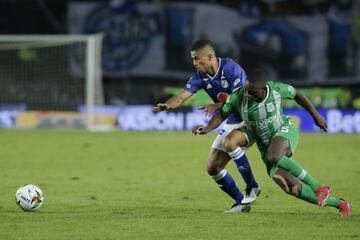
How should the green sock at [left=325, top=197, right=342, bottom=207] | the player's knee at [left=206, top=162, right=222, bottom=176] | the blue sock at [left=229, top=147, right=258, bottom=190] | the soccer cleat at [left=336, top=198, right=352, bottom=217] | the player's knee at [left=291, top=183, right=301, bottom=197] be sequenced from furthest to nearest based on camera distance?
1. the player's knee at [left=206, top=162, right=222, bottom=176]
2. the blue sock at [left=229, top=147, right=258, bottom=190]
3. the soccer cleat at [left=336, top=198, right=352, bottom=217]
4. the green sock at [left=325, top=197, right=342, bottom=207]
5. the player's knee at [left=291, top=183, right=301, bottom=197]

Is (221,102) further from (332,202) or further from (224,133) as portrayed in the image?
(332,202)

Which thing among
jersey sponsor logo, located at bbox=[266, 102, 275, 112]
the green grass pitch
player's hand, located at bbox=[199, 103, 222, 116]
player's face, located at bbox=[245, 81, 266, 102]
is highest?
player's face, located at bbox=[245, 81, 266, 102]

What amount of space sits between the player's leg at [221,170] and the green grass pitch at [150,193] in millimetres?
288

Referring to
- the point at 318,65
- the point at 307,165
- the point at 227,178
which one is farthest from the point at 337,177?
the point at 318,65

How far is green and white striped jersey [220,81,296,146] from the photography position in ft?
31.7

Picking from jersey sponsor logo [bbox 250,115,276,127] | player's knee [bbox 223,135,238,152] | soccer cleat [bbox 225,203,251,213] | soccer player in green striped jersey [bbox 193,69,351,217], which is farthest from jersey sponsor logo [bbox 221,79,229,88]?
soccer cleat [bbox 225,203,251,213]

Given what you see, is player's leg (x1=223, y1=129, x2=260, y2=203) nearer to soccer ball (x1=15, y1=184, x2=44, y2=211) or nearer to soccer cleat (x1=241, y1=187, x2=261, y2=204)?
soccer cleat (x1=241, y1=187, x2=261, y2=204)

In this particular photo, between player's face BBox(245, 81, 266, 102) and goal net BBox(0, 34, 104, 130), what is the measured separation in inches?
745

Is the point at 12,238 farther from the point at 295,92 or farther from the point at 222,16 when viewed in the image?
the point at 222,16

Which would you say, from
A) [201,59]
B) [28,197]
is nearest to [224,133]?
[201,59]

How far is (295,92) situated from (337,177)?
5.63 m

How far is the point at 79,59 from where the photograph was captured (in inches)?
1224

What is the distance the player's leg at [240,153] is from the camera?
10.0 m

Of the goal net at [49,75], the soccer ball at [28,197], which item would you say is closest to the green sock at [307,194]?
the soccer ball at [28,197]
